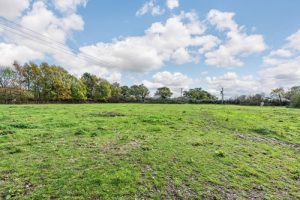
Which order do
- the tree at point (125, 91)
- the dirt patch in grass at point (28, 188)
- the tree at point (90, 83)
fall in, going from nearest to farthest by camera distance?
the dirt patch in grass at point (28, 188) < the tree at point (90, 83) < the tree at point (125, 91)

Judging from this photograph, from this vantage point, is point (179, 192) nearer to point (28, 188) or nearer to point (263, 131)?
point (28, 188)

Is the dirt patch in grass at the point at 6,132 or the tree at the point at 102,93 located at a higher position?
the tree at the point at 102,93

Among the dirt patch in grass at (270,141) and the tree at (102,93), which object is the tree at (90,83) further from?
the dirt patch in grass at (270,141)

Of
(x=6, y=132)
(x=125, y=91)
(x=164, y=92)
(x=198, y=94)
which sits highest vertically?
(x=125, y=91)

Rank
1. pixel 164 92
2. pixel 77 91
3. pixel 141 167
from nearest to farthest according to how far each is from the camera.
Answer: pixel 141 167, pixel 77 91, pixel 164 92

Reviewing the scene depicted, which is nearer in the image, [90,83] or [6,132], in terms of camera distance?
[6,132]

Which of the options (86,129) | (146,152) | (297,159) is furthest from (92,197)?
(297,159)

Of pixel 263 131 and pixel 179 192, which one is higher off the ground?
A: pixel 263 131

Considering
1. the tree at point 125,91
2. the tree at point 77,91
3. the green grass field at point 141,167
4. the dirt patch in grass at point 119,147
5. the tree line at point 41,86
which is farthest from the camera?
the tree at point 125,91

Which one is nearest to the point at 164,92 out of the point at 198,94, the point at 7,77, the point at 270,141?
the point at 198,94

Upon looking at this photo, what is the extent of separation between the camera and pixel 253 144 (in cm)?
931

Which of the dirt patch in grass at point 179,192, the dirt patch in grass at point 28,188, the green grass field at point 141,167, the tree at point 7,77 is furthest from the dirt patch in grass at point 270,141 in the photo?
the tree at point 7,77

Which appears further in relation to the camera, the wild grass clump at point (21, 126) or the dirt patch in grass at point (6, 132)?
the wild grass clump at point (21, 126)

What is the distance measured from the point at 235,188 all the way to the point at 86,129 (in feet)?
27.3
